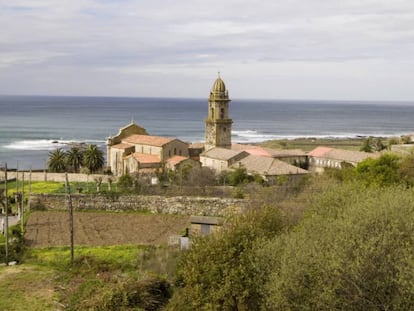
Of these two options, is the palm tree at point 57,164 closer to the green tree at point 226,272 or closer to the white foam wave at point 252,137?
the green tree at point 226,272

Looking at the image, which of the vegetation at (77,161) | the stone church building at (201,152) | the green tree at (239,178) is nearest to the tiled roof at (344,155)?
the stone church building at (201,152)

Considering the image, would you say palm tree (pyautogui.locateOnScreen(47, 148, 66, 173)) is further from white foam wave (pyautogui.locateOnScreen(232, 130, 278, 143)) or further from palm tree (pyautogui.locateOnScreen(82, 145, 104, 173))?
white foam wave (pyautogui.locateOnScreen(232, 130, 278, 143))

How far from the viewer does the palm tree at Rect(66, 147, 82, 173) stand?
51125 mm

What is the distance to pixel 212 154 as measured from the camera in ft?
161

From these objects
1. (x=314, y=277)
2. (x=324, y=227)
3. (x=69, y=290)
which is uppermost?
(x=324, y=227)

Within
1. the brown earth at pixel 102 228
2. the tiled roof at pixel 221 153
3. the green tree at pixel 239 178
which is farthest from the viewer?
the tiled roof at pixel 221 153

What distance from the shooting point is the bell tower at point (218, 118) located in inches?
1996

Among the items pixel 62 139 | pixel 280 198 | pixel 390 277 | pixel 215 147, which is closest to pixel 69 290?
pixel 390 277

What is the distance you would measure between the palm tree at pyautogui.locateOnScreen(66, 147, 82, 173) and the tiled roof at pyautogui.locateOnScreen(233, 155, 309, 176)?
52.8 feet

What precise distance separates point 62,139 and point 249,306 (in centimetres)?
9036

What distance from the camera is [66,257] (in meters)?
23.4

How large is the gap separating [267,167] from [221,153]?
280 inches

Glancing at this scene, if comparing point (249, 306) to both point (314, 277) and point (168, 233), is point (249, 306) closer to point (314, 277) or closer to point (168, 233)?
point (314, 277)

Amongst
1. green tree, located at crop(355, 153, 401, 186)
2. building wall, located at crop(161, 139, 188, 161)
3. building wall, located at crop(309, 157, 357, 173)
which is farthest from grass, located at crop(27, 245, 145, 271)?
building wall, located at crop(309, 157, 357, 173)
